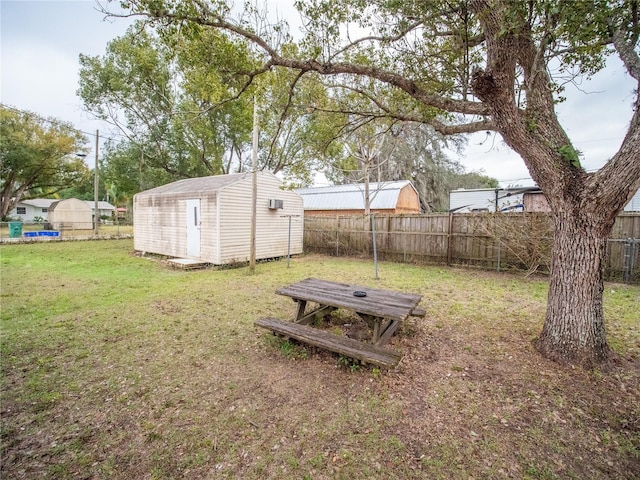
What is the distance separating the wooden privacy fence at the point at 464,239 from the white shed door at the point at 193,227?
457 cm

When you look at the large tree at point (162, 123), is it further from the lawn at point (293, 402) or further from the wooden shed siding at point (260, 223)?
the lawn at point (293, 402)

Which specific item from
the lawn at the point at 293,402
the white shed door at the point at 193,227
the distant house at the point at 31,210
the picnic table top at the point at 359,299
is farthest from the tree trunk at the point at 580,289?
the distant house at the point at 31,210

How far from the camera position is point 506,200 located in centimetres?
1263

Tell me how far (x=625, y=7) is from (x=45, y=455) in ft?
19.3

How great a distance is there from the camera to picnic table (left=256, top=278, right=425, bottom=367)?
8.95ft

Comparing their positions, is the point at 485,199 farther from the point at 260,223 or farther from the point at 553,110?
the point at 553,110

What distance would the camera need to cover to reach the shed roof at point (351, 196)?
17234 mm

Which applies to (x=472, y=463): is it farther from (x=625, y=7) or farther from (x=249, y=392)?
(x=625, y=7)

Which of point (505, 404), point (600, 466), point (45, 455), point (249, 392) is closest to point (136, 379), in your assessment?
point (45, 455)

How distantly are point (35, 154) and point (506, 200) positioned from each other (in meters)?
28.9

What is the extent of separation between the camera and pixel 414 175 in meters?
22.6

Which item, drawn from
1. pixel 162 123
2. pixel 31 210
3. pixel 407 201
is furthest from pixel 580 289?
pixel 31 210

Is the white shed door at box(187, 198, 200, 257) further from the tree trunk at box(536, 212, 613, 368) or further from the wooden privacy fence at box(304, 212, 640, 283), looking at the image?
the tree trunk at box(536, 212, 613, 368)

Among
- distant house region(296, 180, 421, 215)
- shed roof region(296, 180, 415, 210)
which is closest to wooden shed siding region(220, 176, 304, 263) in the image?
shed roof region(296, 180, 415, 210)
